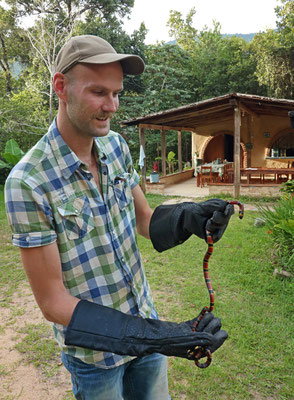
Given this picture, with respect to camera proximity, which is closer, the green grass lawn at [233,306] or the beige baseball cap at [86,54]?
the beige baseball cap at [86,54]

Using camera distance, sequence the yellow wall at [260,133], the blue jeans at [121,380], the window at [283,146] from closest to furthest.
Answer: the blue jeans at [121,380] → the yellow wall at [260,133] → the window at [283,146]

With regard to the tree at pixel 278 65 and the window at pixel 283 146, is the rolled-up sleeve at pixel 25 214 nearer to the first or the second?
the window at pixel 283 146

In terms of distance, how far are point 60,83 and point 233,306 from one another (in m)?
3.80

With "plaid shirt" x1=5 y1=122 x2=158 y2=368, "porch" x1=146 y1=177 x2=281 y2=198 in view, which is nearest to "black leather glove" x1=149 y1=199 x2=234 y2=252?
"plaid shirt" x1=5 y1=122 x2=158 y2=368

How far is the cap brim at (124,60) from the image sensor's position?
1.23 meters

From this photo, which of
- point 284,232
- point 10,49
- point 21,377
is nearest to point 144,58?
point 10,49

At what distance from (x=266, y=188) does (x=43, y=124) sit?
11.8 meters

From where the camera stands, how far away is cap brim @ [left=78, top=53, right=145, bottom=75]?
1.23 metres

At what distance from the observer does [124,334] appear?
1.20 m

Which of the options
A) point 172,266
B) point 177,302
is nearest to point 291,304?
point 177,302

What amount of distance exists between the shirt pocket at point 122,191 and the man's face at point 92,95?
0.28m

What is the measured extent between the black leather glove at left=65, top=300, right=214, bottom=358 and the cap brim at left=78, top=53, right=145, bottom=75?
0.92 m

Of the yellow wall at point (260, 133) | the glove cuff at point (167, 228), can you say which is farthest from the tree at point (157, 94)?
the glove cuff at point (167, 228)

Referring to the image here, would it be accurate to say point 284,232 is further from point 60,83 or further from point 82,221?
point 60,83
